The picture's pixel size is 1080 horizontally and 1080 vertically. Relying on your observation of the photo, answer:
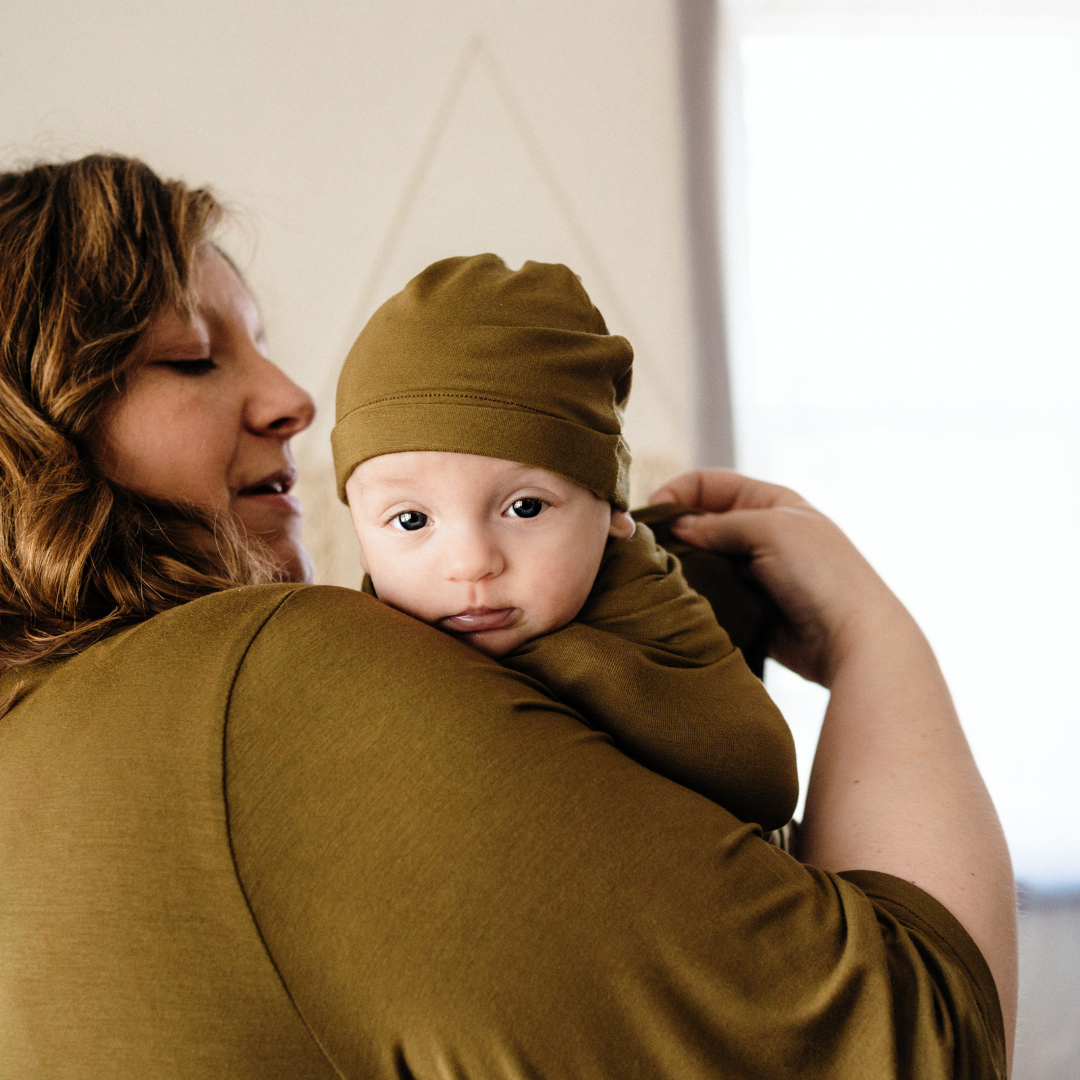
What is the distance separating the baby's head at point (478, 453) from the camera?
0.77 meters

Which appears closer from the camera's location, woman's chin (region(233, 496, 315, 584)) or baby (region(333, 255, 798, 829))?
baby (region(333, 255, 798, 829))

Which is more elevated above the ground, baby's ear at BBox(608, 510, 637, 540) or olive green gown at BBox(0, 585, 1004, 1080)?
baby's ear at BBox(608, 510, 637, 540)

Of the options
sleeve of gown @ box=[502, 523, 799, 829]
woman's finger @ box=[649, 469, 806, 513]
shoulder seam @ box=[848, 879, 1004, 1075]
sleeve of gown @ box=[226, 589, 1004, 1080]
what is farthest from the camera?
woman's finger @ box=[649, 469, 806, 513]

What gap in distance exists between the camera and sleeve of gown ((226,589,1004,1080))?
52cm

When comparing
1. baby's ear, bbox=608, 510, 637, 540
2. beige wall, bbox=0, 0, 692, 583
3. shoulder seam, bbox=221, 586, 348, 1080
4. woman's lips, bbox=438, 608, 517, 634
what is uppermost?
beige wall, bbox=0, 0, 692, 583

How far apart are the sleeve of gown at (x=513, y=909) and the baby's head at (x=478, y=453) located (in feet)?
0.64

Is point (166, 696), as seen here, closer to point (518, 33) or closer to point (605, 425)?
point (605, 425)

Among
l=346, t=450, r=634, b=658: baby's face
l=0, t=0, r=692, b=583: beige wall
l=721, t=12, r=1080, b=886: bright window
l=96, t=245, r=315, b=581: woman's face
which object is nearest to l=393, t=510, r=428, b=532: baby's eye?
l=346, t=450, r=634, b=658: baby's face

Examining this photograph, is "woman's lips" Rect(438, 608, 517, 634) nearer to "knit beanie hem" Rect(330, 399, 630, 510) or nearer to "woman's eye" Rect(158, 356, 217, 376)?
"knit beanie hem" Rect(330, 399, 630, 510)

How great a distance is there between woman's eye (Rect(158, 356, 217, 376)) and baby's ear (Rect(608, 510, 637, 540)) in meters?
0.46

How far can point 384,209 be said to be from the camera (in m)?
2.32

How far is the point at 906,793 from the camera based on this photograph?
790 millimetres

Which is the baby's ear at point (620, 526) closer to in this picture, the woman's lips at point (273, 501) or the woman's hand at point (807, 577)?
the woman's hand at point (807, 577)

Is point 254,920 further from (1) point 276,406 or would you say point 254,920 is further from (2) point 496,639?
(1) point 276,406
